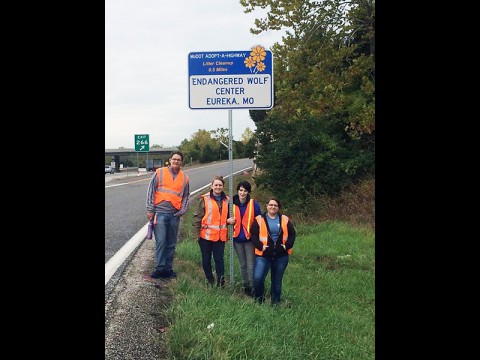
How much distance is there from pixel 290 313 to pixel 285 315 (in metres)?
0.19

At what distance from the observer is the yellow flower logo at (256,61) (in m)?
4.34

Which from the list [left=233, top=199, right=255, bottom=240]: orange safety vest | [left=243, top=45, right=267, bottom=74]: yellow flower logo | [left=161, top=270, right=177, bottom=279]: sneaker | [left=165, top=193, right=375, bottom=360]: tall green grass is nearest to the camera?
[left=165, top=193, right=375, bottom=360]: tall green grass

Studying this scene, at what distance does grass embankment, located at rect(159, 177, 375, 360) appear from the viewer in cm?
335

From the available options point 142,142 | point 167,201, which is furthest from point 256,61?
point 142,142

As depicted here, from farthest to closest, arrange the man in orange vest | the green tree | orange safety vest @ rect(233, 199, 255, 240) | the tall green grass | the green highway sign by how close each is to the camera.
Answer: the green highway sign, the green tree, the man in orange vest, orange safety vest @ rect(233, 199, 255, 240), the tall green grass

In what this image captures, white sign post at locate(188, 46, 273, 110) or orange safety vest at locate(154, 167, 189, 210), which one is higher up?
white sign post at locate(188, 46, 273, 110)

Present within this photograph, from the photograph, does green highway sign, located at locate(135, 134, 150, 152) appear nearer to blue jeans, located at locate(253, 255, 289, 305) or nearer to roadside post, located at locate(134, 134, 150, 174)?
roadside post, located at locate(134, 134, 150, 174)

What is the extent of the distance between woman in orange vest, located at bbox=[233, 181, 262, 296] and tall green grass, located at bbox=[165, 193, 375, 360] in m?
0.23

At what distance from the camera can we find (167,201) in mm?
5547

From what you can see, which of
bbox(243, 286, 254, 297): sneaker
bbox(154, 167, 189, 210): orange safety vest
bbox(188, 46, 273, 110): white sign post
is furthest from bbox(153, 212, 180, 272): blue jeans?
bbox(188, 46, 273, 110): white sign post

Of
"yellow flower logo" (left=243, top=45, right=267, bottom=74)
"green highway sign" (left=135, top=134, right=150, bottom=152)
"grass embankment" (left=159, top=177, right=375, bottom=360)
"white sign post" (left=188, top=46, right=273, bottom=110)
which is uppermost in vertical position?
"green highway sign" (left=135, top=134, right=150, bottom=152)
